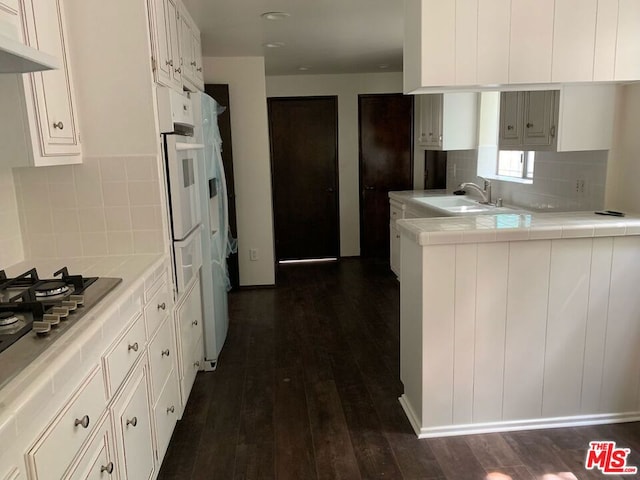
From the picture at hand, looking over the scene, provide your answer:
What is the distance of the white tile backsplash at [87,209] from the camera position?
2338mm

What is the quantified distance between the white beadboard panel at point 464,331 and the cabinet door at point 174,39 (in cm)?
181

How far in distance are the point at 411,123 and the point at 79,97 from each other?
4633 millimetres

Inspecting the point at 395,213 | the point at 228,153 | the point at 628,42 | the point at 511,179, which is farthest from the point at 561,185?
the point at 228,153

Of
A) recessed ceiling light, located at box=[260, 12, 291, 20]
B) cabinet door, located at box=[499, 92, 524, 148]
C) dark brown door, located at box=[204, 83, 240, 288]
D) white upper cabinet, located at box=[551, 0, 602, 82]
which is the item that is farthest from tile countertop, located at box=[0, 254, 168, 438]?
dark brown door, located at box=[204, 83, 240, 288]

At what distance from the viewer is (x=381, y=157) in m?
Result: 6.26

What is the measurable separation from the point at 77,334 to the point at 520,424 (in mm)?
2140

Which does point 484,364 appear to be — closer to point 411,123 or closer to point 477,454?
point 477,454

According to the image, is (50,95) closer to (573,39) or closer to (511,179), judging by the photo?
(573,39)

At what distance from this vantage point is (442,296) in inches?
93.7

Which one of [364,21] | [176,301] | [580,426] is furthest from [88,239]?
[580,426]

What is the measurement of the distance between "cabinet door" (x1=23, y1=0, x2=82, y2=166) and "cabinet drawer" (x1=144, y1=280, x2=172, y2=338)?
0.69m

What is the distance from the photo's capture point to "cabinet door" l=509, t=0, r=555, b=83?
88.2 inches

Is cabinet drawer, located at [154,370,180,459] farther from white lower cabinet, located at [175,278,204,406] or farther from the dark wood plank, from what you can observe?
the dark wood plank

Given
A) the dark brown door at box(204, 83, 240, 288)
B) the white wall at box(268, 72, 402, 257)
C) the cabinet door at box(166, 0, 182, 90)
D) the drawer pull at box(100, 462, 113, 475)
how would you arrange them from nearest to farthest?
1. the drawer pull at box(100, 462, 113, 475)
2. the cabinet door at box(166, 0, 182, 90)
3. the dark brown door at box(204, 83, 240, 288)
4. the white wall at box(268, 72, 402, 257)
